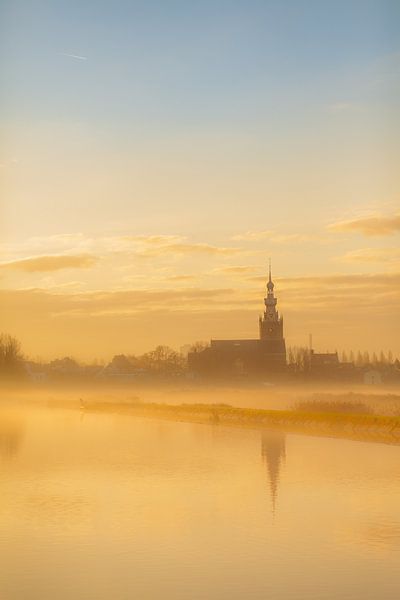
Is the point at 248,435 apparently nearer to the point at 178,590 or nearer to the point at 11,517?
the point at 11,517

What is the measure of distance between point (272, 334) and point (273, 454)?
132068 mm

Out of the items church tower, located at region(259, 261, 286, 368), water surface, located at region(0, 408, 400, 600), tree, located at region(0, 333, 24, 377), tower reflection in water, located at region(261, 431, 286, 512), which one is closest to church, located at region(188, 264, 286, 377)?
church tower, located at region(259, 261, 286, 368)

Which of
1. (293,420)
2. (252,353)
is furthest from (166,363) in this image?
(293,420)

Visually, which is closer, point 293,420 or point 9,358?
point 293,420

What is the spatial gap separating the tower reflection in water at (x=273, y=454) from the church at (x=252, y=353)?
106993 millimetres

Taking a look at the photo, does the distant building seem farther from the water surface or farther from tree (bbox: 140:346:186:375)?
the water surface

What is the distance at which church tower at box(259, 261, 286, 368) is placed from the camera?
169 meters

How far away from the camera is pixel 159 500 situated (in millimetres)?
26406

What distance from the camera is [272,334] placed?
172m

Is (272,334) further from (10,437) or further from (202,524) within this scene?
(202,524)

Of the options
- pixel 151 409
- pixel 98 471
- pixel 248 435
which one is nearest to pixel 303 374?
pixel 151 409

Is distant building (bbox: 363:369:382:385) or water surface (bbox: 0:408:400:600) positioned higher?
distant building (bbox: 363:369:382:385)

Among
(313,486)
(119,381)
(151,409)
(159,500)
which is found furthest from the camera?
(119,381)

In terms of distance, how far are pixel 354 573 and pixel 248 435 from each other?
120 ft
